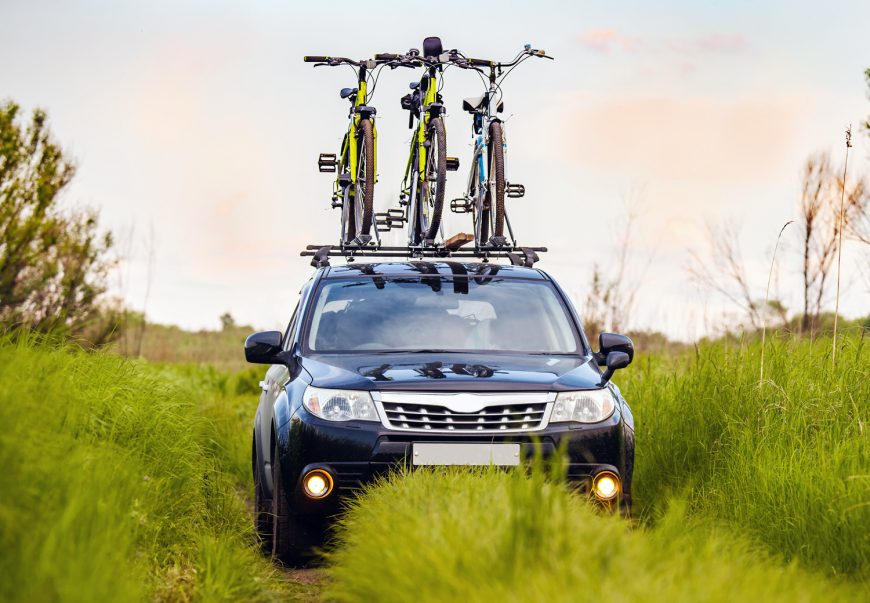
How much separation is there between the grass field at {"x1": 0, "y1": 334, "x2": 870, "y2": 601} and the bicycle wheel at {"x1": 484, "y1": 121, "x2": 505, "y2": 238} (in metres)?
1.78

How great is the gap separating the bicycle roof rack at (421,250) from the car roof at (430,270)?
304 millimetres

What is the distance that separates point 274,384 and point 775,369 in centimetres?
336

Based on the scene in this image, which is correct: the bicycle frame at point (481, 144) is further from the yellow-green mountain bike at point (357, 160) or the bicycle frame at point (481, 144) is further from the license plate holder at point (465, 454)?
the license plate holder at point (465, 454)

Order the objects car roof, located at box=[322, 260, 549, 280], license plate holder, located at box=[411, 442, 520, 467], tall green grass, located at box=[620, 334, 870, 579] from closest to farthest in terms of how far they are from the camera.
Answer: tall green grass, located at box=[620, 334, 870, 579]
license plate holder, located at box=[411, 442, 520, 467]
car roof, located at box=[322, 260, 549, 280]

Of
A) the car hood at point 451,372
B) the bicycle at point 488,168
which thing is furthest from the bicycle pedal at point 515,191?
Result: the car hood at point 451,372

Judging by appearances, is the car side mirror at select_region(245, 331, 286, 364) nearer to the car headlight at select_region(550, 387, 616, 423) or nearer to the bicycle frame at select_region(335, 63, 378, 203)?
the car headlight at select_region(550, 387, 616, 423)

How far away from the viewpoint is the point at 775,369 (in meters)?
8.37

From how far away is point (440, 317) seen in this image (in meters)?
7.84

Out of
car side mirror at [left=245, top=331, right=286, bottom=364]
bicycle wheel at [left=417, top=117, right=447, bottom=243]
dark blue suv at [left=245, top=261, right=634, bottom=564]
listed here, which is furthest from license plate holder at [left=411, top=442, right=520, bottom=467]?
bicycle wheel at [left=417, top=117, right=447, bottom=243]

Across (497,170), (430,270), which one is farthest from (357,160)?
(430,270)

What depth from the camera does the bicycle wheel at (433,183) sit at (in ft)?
35.2

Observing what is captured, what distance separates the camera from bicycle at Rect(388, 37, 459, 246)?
1128 cm

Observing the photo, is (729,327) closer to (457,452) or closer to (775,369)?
(775,369)

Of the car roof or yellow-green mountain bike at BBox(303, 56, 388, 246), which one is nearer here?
the car roof
